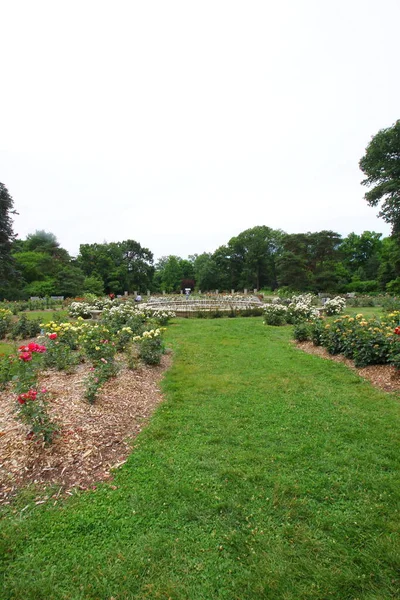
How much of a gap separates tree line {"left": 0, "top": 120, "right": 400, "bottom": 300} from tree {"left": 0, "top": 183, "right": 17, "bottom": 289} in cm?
6

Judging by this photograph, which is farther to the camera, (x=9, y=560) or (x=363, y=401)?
(x=363, y=401)

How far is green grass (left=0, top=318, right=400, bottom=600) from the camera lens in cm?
170

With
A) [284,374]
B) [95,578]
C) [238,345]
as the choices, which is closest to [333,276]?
[238,345]

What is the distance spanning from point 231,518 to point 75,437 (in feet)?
5.66

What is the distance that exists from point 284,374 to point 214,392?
151 centimetres

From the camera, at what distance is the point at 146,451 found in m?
2.97

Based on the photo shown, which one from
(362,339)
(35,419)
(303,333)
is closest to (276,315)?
(303,333)

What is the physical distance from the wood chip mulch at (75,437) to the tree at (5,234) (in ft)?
67.4

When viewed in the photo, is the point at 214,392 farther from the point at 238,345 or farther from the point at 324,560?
the point at 238,345

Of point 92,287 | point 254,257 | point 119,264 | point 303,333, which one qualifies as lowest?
point 303,333

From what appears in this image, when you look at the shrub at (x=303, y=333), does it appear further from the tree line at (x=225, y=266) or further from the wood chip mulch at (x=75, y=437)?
the tree line at (x=225, y=266)

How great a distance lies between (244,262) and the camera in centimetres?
4734

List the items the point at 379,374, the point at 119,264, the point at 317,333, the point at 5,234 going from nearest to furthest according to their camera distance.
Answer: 1. the point at 379,374
2. the point at 317,333
3. the point at 5,234
4. the point at 119,264

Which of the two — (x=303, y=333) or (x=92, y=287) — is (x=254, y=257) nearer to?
(x=92, y=287)
